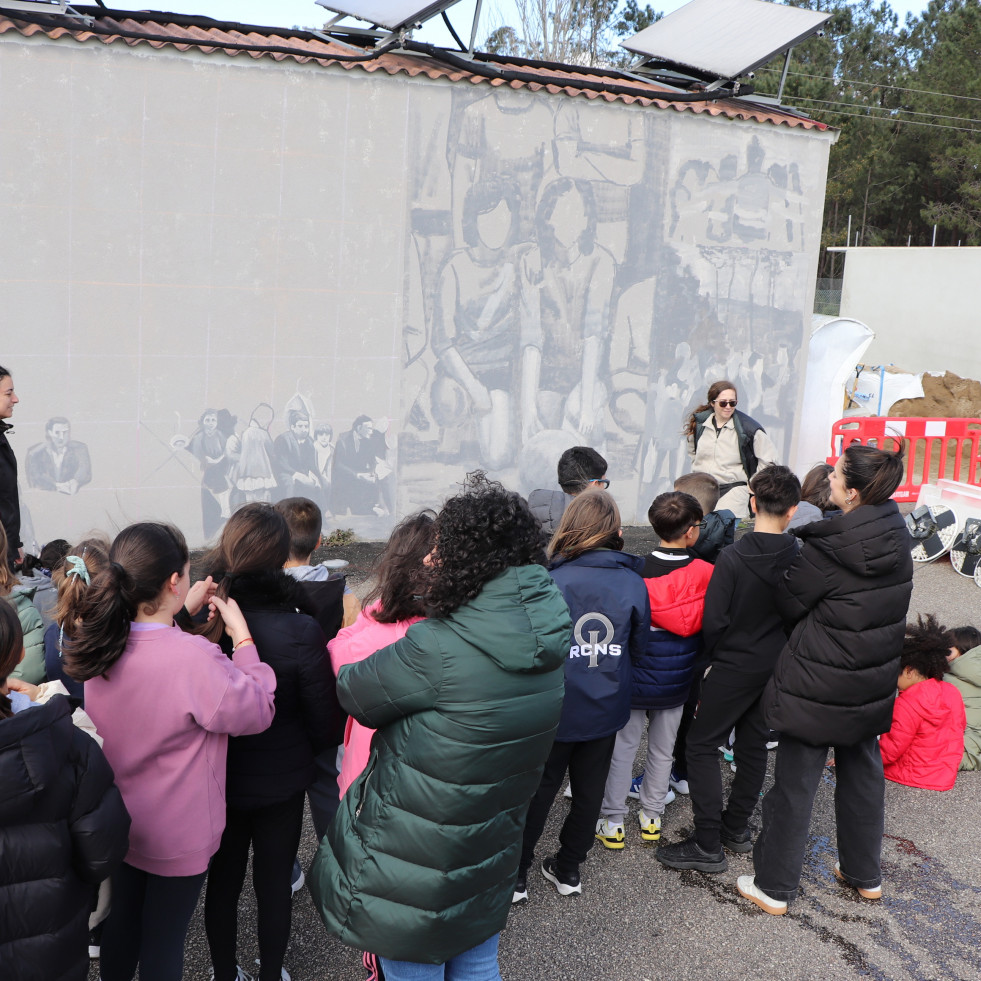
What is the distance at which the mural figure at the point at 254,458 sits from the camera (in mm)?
8055

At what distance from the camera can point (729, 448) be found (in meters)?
6.12

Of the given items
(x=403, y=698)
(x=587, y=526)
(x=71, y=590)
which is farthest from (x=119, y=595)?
(x=587, y=526)

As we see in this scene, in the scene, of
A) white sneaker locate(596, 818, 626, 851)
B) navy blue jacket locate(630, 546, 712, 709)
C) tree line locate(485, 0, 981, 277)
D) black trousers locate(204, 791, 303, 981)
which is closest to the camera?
black trousers locate(204, 791, 303, 981)

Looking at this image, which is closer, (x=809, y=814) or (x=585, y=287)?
(x=809, y=814)

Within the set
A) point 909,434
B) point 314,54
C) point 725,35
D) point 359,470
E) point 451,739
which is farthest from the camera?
point 909,434

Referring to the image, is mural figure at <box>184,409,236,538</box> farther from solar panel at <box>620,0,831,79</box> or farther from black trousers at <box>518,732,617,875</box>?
solar panel at <box>620,0,831,79</box>

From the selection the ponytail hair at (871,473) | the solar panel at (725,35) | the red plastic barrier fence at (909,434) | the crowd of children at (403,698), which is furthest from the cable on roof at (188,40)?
the ponytail hair at (871,473)

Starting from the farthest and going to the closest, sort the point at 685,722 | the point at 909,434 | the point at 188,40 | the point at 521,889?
the point at 909,434, the point at 188,40, the point at 685,722, the point at 521,889

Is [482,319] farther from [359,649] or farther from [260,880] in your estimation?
[260,880]

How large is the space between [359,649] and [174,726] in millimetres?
535

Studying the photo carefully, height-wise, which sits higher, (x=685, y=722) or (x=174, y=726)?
(x=174, y=726)

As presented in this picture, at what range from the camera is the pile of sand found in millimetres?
17500

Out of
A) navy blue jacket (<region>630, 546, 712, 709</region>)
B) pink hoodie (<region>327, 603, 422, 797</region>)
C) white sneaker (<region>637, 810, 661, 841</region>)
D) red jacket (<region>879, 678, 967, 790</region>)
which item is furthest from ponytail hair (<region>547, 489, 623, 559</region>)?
red jacket (<region>879, 678, 967, 790</region>)

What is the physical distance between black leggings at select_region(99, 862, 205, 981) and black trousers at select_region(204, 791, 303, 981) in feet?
0.49
